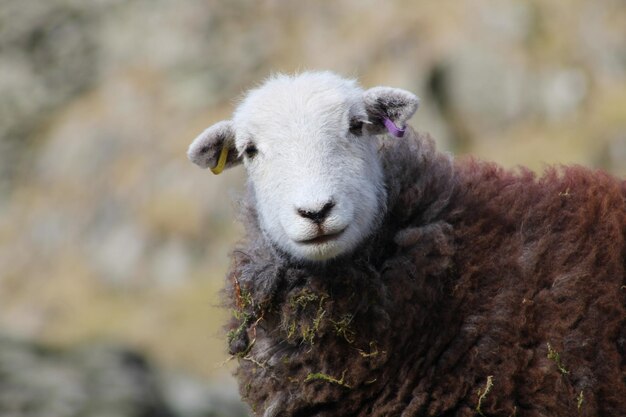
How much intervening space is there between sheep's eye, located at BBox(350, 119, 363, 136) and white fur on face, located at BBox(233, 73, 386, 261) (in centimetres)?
3

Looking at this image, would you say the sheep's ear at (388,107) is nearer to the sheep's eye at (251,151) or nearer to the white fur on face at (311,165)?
the white fur on face at (311,165)

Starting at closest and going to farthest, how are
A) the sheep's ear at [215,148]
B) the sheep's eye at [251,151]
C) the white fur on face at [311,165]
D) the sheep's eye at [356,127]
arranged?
the white fur on face at [311,165] < the sheep's eye at [356,127] < the sheep's eye at [251,151] < the sheep's ear at [215,148]

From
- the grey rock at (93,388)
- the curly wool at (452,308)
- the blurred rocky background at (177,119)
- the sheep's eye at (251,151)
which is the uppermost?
the blurred rocky background at (177,119)

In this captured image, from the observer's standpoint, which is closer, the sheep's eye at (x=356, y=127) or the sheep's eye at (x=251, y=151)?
the sheep's eye at (x=356, y=127)

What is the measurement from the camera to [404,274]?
6.56 m

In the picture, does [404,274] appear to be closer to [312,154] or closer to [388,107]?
[312,154]

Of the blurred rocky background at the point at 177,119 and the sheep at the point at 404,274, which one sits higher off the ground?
the blurred rocky background at the point at 177,119

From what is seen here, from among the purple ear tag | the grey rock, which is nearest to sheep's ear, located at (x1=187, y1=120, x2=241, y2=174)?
the purple ear tag

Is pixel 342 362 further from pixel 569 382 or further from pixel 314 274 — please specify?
pixel 569 382

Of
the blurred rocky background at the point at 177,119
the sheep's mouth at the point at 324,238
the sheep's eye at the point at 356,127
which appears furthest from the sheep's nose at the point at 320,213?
the blurred rocky background at the point at 177,119

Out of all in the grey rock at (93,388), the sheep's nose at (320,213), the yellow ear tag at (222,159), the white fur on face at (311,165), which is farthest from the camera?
the grey rock at (93,388)

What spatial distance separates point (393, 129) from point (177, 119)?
29.4 m

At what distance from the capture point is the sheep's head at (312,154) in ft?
20.5

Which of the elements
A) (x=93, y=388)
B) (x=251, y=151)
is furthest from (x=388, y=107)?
(x=93, y=388)
